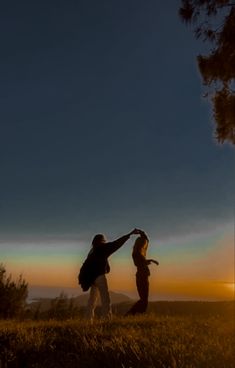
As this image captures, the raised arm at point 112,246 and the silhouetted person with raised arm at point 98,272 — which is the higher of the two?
the raised arm at point 112,246

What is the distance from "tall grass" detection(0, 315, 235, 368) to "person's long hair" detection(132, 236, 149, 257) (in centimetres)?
576

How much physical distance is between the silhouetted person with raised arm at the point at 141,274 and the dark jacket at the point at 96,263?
9.66ft

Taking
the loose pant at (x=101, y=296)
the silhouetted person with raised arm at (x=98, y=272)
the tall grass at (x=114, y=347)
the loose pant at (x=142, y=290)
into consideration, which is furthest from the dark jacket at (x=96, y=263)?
the loose pant at (x=142, y=290)

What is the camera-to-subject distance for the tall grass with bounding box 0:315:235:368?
8.21 meters

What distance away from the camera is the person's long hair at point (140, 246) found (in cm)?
1885

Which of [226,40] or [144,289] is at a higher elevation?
[226,40]

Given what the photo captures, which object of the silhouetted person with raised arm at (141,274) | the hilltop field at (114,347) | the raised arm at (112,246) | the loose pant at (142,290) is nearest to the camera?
the hilltop field at (114,347)

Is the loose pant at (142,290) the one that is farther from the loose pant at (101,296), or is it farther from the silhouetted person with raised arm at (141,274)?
the loose pant at (101,296)

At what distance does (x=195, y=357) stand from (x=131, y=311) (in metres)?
11.3

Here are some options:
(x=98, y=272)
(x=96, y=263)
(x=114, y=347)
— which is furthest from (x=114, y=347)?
(x=96, y=263)

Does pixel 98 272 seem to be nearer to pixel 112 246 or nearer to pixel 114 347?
pixel 112 246

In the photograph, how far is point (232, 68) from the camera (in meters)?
13.4

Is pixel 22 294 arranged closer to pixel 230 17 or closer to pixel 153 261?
pixel 153 261

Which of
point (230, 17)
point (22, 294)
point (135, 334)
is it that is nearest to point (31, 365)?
point (135, 334)
